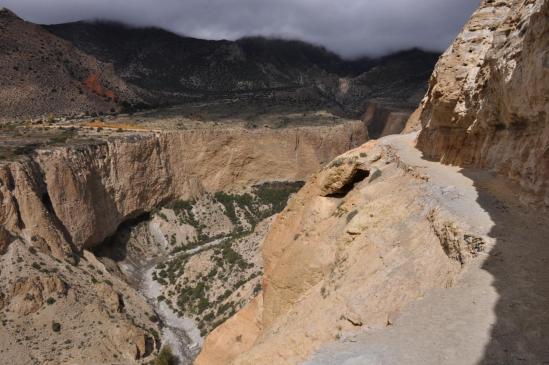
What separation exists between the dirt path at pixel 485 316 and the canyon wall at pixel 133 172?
29342 mm

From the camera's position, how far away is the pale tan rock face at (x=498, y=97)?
31.7ft

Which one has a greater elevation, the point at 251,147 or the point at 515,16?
the point at 515,16

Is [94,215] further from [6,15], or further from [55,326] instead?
[6,15]

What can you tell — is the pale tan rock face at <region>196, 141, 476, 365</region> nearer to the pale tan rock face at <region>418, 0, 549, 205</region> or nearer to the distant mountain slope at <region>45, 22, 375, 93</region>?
the pale tan rock face at <region>418, 0, 549, 205</region>

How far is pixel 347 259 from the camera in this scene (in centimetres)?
1104

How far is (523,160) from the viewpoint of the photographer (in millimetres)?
11047

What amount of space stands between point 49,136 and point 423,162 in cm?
3561

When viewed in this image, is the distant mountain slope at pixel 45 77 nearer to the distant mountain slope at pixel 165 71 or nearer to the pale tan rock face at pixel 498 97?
the distant mountain slope at pixel 165 71

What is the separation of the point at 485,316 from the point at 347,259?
14.1 ft

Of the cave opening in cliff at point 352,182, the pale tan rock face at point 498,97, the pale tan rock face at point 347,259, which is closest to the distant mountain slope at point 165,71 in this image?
the pale tan rock face at point 347,259

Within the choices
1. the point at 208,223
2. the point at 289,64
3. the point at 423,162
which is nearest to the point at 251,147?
the point at 208,223

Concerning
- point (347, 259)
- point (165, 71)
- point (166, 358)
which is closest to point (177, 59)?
point (165, 71)

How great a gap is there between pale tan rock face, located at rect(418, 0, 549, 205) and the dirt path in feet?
4.98

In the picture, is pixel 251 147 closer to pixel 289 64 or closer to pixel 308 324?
pixel 308 324
